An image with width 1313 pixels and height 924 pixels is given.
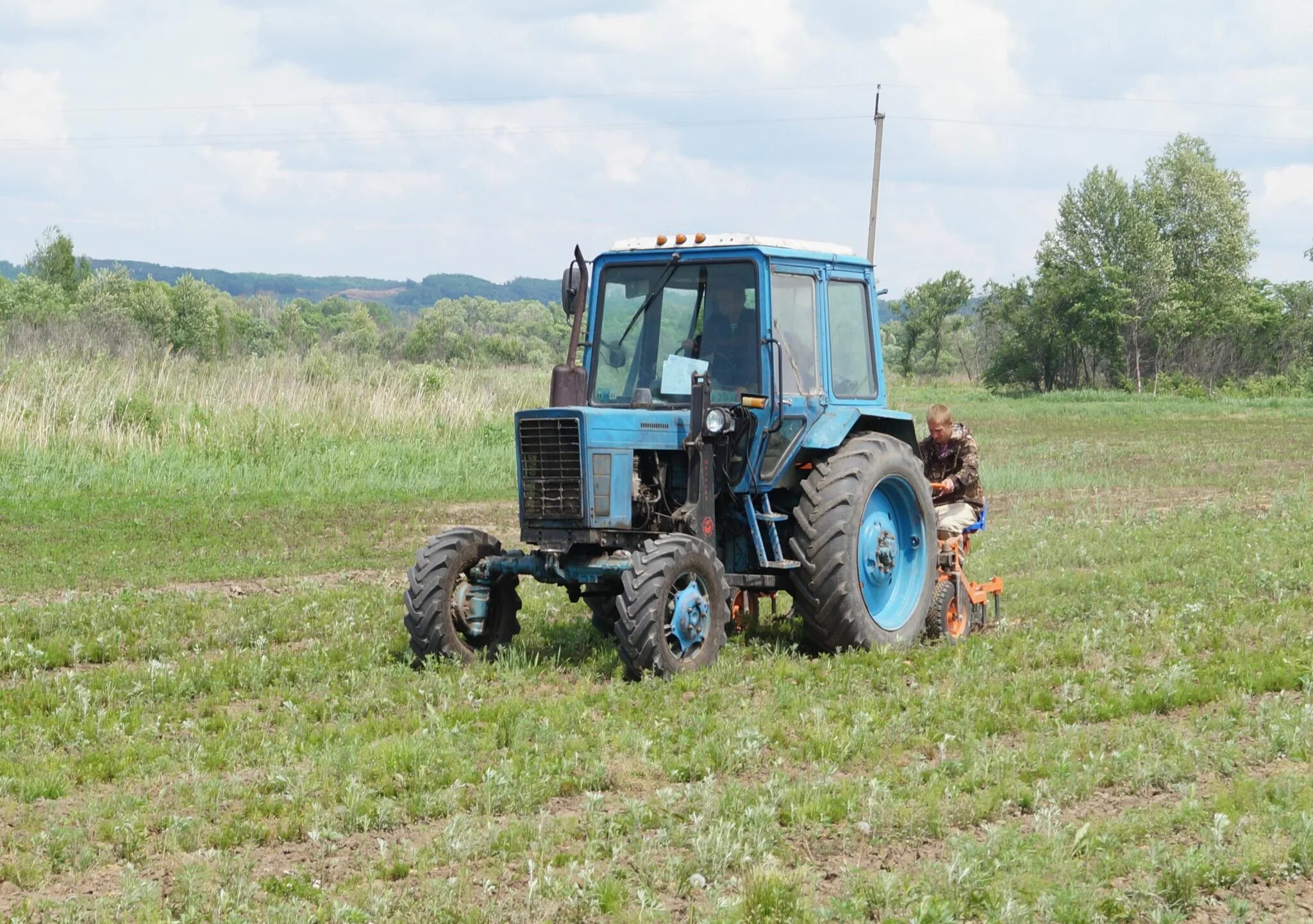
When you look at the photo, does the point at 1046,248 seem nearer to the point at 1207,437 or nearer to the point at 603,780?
the point at 1207,437

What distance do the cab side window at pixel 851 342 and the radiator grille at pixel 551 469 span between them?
2.01 m

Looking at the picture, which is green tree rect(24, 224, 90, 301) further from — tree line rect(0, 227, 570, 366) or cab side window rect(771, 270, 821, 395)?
cab side window rect(771, 270, 821, 395)

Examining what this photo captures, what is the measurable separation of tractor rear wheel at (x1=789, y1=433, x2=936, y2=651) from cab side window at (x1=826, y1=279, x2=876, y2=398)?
42 cm

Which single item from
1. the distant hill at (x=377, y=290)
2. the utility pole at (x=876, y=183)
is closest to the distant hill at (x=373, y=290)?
the distant hill at (x=377, y=290)

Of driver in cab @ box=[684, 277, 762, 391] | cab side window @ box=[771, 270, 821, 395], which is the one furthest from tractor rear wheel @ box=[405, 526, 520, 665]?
cab side window @ box=[771, 270, 821, 395]

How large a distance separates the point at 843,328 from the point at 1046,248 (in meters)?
57.7

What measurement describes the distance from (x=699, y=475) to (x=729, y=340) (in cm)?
93

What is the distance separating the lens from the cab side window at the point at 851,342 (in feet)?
31.2

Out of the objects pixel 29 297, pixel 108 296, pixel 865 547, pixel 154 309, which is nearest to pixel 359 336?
pixel 154 309

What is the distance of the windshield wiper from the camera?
9109 mm

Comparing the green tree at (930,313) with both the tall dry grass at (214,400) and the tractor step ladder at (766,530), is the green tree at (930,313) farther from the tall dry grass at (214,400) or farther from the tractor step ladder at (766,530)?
the tractor step ladder at (766,530)

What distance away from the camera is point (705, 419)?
Answer: 862 centimetres

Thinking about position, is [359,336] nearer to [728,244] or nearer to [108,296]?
[108,296]

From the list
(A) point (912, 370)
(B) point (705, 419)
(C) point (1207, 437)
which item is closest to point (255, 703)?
(B) point (705, 419)
